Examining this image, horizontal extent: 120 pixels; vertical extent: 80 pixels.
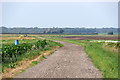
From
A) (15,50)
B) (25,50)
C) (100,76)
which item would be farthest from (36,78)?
(25,50)

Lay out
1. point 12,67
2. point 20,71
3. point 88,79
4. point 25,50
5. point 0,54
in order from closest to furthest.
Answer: point 88,79 < point 20,71 < point 12,67 < point 0,54 < point 25,50

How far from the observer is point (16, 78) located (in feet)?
40.2

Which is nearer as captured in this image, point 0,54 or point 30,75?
point 30,75

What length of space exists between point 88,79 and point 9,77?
427cm

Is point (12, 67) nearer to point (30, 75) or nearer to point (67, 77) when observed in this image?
point (30, 75)

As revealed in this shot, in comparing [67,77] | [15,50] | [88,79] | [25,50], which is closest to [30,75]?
[67,77]

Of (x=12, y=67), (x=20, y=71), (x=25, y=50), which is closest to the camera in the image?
(x=20, y=71)

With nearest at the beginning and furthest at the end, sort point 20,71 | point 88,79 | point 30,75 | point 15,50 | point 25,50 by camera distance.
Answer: point 88,79
point 30,75
point 20,71
point 15,50
point 25,50

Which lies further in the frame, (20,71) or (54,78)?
(20,71)

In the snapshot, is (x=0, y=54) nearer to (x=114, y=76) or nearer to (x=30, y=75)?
(x=30, y=75)

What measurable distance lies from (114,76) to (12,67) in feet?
22.9

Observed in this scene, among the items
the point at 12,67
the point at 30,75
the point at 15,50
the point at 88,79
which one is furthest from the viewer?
the point at 15,50

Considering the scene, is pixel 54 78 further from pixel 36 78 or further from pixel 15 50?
pixel 15 50

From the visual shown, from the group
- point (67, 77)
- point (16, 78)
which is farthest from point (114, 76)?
point (16, 78)
